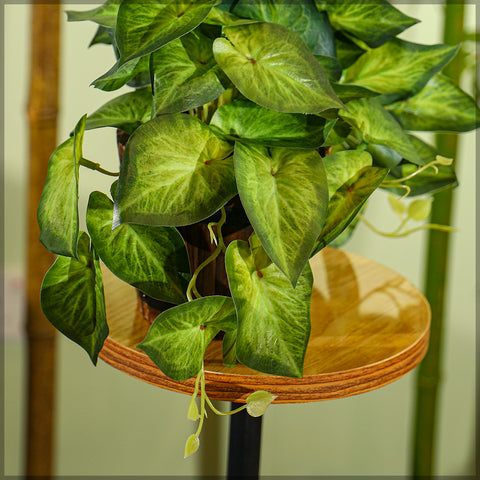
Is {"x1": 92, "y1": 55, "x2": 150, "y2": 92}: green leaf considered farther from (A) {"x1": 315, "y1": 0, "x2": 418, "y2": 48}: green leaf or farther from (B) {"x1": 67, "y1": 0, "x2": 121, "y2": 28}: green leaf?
(A) {"x1": 315, "y1": 0, "x2": 418, "y2": 48}: green leaf

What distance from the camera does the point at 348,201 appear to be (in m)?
0.52

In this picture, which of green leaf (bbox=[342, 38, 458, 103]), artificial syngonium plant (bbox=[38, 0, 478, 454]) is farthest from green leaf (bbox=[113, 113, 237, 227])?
green leaf (bbox=[342, 38, 458, 103])

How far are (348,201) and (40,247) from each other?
614 millimetres

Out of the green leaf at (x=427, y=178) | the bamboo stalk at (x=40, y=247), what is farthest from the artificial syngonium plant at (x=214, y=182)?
the bamboo stalk at (x=40, y=247)

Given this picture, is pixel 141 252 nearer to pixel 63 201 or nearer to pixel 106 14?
pixel 63 201

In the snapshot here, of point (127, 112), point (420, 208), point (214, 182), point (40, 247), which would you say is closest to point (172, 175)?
point (214, 182)

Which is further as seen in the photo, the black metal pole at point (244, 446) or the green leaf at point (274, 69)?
→ the black metal pole at point (244, 446)

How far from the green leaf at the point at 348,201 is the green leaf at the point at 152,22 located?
0.18 m

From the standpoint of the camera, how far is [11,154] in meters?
1.11

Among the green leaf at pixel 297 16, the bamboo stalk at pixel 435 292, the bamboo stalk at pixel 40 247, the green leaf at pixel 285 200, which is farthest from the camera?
the bamboo stalk at pixel 435 292

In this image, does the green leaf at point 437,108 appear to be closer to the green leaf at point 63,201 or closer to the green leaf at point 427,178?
the green leaf at point 427,178

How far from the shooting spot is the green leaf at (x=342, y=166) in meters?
0.53

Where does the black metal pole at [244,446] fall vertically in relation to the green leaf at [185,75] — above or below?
below

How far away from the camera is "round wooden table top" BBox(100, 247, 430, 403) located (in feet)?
1.75
